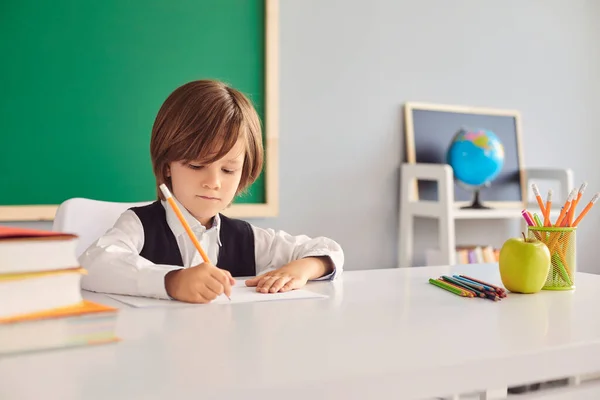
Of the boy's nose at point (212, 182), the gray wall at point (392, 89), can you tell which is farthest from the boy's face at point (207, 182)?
the gray wall at point (392, 89)

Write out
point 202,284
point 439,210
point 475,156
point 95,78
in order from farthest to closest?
point 475,156, point 439,210, point 95,78, point 202,284

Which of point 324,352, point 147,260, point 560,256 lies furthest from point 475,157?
point 324,352

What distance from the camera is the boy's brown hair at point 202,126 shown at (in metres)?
1.25

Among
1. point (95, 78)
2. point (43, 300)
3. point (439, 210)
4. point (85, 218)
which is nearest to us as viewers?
point (43, 300)

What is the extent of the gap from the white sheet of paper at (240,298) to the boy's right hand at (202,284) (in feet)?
0.05

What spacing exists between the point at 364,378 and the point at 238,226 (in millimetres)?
856

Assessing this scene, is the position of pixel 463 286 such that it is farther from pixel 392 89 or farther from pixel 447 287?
pixel 392 89

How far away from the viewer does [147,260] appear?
1.09 m

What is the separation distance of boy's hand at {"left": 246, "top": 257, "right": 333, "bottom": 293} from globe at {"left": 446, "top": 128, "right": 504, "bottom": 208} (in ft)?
5.79

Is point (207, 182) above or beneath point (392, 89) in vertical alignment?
beneath

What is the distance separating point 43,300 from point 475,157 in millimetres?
2397

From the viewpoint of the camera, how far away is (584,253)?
349 cm

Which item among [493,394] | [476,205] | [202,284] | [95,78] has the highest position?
[95,78]

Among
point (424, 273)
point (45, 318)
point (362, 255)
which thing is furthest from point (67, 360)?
point (362, 255)
